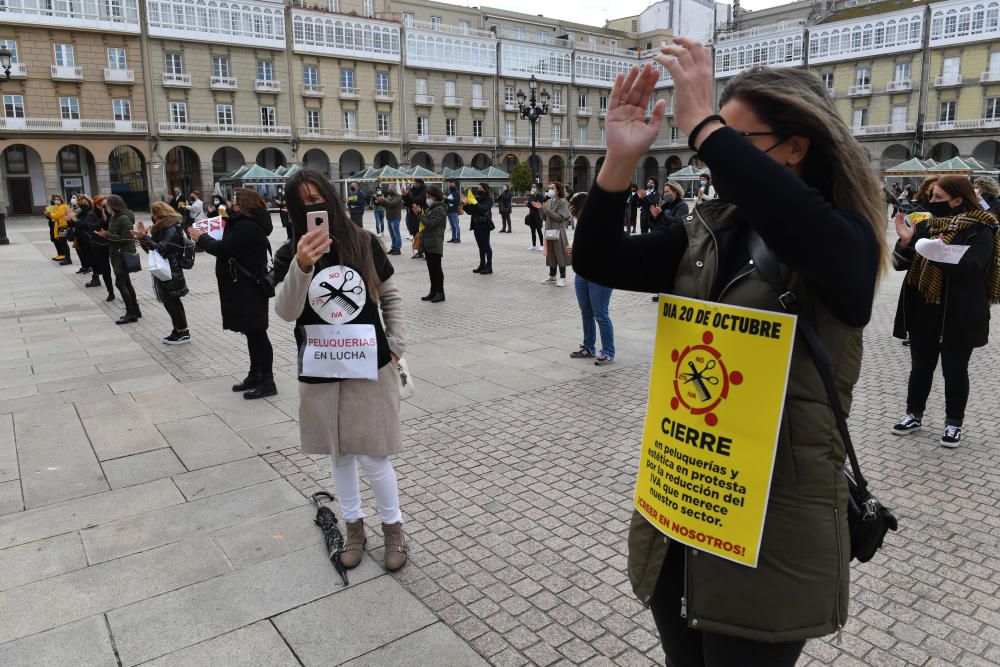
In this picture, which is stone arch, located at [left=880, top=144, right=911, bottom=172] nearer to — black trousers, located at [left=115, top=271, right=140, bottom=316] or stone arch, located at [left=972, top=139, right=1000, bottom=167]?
stone arch, located at [left=972, top=139, right=1000, bottom=167]

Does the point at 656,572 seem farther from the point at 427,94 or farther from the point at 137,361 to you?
the point at 427,94

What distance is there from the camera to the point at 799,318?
145 cm

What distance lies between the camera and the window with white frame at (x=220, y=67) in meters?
46.7

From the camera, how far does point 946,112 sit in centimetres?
4972

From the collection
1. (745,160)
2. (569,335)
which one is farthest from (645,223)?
(745,160)

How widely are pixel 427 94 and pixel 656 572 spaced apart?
186 ft

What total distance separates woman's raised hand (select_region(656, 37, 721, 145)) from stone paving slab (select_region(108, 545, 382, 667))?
9.00 feet

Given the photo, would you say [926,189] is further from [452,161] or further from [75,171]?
[75,171]

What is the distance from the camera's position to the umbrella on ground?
3486 millimetres

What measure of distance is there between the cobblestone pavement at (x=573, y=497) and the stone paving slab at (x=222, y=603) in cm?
44

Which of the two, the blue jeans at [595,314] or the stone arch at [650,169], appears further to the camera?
the stone arch at [650,169]

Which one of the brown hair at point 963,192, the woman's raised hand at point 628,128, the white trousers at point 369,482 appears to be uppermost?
the woman's raised hand at point 628,128

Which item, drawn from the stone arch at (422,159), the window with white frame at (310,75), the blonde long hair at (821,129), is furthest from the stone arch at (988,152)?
the blonde long hair at (821,129)

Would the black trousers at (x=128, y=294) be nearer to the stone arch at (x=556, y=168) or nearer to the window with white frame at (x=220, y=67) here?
the window with white frame at (x=220, y=67)
